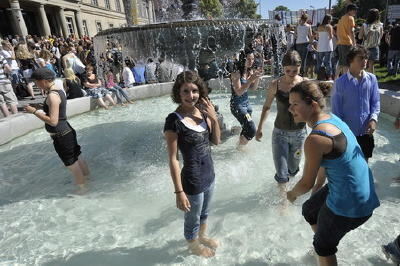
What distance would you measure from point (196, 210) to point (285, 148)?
4.48 feet

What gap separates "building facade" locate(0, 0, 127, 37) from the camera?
91.1 feet

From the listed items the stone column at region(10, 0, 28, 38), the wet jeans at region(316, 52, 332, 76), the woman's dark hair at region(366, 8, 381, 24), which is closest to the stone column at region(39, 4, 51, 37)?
the stone column at region(10, 0, 28, 38)

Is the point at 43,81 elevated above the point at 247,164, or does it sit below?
above

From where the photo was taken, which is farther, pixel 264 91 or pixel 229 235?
pixel 264 91

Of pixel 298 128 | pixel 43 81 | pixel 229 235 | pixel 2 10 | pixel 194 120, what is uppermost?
pixel 2 10

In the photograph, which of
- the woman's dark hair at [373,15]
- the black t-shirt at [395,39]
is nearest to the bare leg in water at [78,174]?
the woman's dark hair at [373,15]

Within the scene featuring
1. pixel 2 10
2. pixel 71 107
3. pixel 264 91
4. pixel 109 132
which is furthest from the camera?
pixel 2 10

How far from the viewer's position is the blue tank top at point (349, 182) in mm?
2000

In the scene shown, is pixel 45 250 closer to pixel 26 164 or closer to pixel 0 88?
pixel 26 164

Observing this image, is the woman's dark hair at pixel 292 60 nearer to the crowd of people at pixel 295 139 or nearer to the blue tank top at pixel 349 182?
the crowd of people at pixel 295 139

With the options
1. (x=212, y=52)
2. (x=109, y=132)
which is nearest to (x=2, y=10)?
(x=109, y=132)

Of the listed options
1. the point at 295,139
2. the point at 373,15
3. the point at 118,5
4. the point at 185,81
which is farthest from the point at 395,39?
the point at 118,5

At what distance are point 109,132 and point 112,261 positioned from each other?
4574 millimetres

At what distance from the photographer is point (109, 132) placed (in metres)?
7.40
